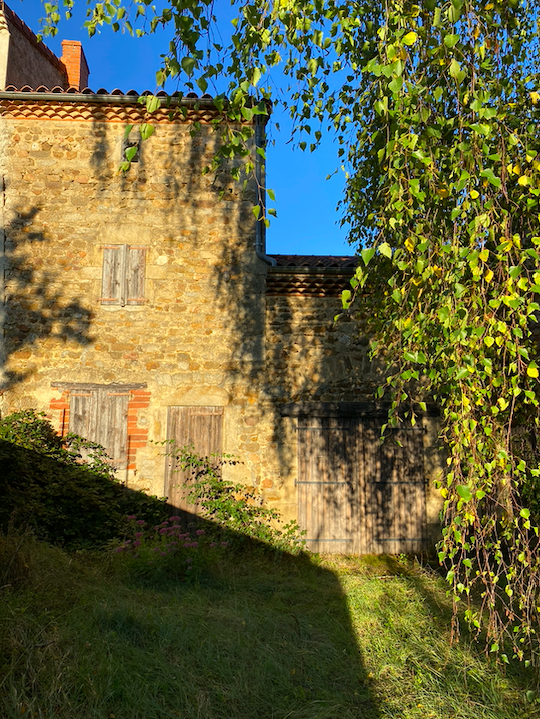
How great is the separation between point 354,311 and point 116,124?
430 centimetres

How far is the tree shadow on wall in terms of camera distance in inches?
286

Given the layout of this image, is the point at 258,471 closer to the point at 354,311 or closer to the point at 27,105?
the point at 354,311

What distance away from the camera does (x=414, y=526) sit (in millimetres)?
7227

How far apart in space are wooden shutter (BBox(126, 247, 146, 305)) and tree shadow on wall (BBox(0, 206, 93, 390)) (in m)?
0.61

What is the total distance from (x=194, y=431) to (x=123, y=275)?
2368 millimetres

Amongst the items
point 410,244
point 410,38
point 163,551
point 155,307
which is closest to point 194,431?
point 155,307

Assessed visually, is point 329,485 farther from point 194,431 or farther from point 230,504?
point 194,431

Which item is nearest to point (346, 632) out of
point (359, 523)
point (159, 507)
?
point (359, 523)

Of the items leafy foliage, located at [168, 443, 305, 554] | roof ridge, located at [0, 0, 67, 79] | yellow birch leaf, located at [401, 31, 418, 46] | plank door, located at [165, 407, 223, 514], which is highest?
roof ridge, located at [0, 0, 67, 79]

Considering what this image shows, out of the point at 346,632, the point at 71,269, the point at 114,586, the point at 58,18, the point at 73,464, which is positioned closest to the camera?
the point at 58,18

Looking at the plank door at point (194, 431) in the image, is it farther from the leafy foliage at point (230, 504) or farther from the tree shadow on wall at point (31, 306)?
the tree shadow on wall at point (31, 306)

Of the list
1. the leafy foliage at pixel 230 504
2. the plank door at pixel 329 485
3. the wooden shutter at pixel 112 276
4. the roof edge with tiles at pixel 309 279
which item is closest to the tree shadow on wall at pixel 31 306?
the wooden shutter at pixel 112 276

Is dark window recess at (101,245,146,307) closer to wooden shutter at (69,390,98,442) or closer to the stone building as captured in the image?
the stone building

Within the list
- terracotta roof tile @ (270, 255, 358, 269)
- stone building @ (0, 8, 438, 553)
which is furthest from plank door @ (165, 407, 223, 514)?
terracotta roof tile @ (270, 255, 358, 269)
